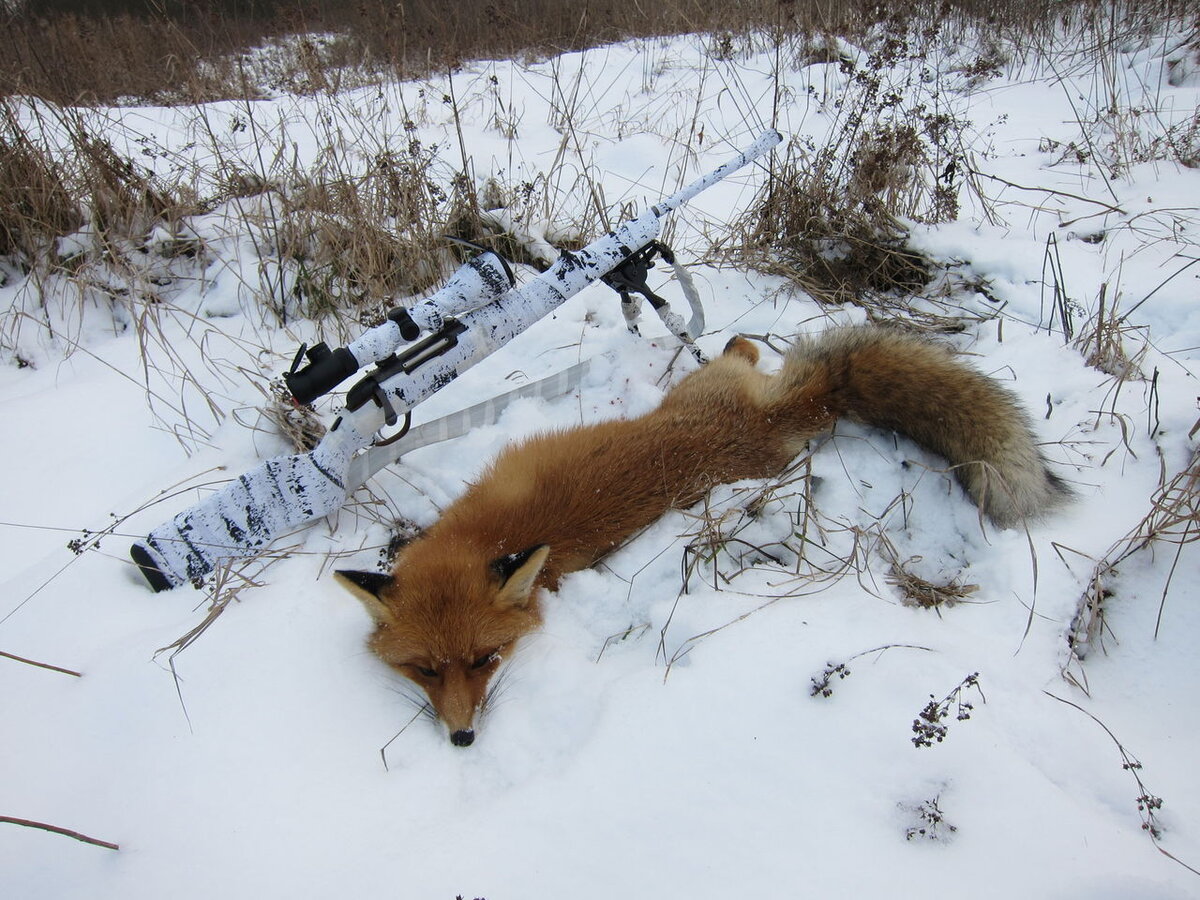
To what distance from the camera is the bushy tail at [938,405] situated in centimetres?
248

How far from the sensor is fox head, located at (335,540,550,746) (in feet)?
7.14

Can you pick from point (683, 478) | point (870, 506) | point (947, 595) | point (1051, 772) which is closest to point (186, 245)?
point (683, 478)

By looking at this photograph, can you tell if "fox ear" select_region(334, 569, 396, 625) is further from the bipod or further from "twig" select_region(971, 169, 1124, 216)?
"twig" select_region(971, 169, 1124, 216)

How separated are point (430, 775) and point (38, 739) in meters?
1.25

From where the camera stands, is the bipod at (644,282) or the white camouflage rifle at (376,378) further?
the bipod at (644,282)

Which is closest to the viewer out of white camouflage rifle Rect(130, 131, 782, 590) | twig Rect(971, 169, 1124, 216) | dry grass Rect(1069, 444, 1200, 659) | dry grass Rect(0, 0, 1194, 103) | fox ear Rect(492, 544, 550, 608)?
dry grass Rect(1069, 444, 1200, 659)

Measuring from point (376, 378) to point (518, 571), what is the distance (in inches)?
36.9

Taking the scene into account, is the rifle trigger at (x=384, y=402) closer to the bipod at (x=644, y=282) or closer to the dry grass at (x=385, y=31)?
the bipod at (x=644, y=282)

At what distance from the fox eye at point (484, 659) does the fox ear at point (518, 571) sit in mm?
171

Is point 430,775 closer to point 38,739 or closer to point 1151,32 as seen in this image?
point 38,739

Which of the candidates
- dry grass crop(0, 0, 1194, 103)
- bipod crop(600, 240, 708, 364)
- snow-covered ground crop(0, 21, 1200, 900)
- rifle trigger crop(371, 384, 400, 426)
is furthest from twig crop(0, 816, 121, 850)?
dry grass crop(0, 0, 1194, 103)

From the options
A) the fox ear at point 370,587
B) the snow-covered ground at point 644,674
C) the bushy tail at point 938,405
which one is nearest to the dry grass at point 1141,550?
the snow-covered ground at point 644,674

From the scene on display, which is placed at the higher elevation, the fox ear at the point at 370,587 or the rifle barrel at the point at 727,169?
the rifle barrel at the point at 727,169

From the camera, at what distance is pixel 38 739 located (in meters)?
2.05
